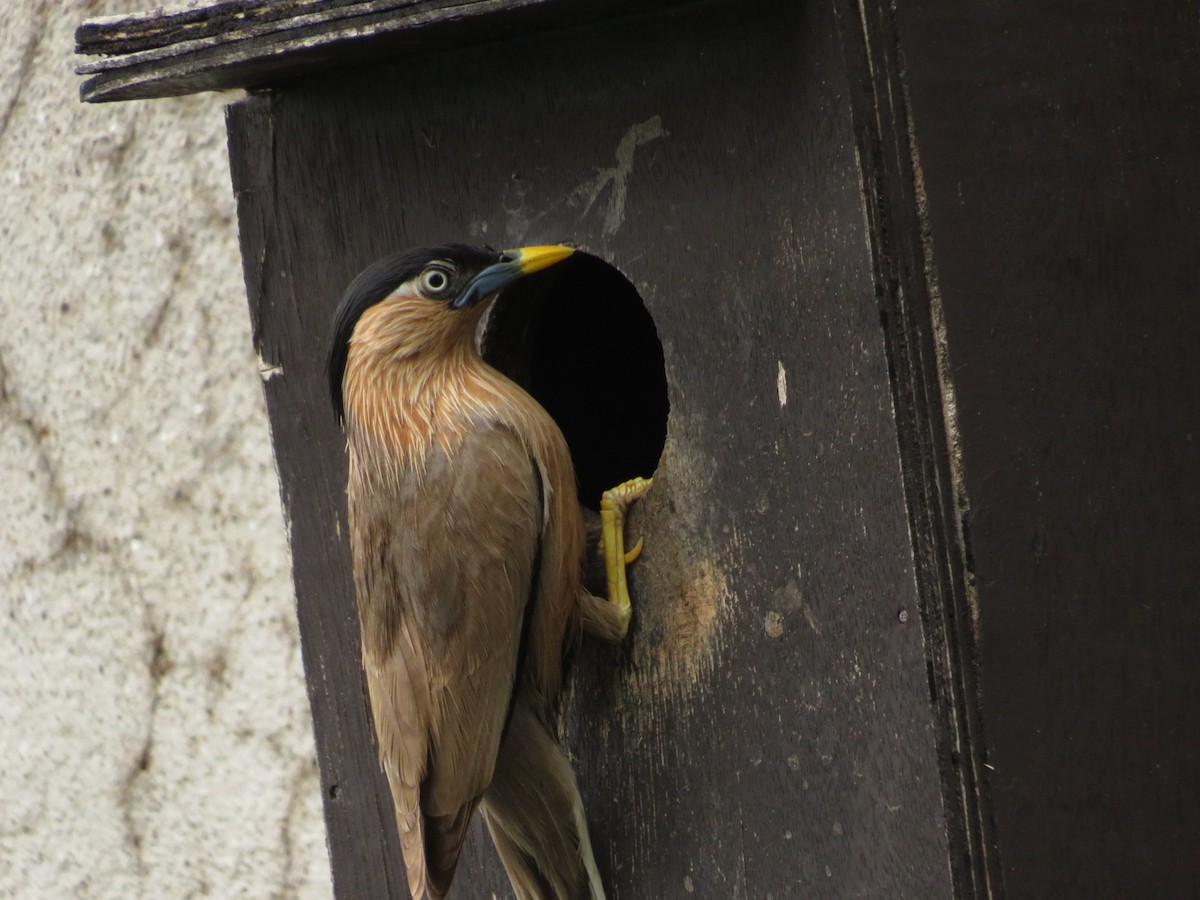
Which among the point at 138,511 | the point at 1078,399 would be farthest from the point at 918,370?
the point at 138,511

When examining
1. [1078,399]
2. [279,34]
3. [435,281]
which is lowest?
[1078,399]

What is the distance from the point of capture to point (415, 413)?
2084 mm

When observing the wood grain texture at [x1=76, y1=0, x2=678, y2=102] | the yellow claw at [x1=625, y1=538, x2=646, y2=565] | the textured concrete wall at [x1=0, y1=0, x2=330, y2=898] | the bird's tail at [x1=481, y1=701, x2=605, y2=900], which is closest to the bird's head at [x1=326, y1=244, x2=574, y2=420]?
the wood grain texture at [x1=76, y1=0, x2=678, y2=102]

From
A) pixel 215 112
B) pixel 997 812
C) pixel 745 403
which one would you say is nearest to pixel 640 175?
pixel 745 403

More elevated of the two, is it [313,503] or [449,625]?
[313,503]

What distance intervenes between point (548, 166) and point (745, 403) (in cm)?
42

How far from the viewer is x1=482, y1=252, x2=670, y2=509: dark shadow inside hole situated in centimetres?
230

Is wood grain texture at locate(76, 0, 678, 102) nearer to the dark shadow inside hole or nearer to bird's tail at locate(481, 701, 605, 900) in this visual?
the dark shadow inside hole

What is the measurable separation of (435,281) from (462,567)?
379 millimetres

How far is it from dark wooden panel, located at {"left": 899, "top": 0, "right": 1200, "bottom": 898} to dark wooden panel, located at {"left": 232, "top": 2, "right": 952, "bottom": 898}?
10 cm

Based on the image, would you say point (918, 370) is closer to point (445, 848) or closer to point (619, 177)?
point (619, 177)

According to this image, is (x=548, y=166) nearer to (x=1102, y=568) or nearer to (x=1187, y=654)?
(x=1102, y=568)

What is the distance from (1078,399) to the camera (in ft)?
6.10

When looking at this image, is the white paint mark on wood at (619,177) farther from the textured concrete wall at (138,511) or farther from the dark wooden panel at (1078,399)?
the textured concrete wall at (138,511)
